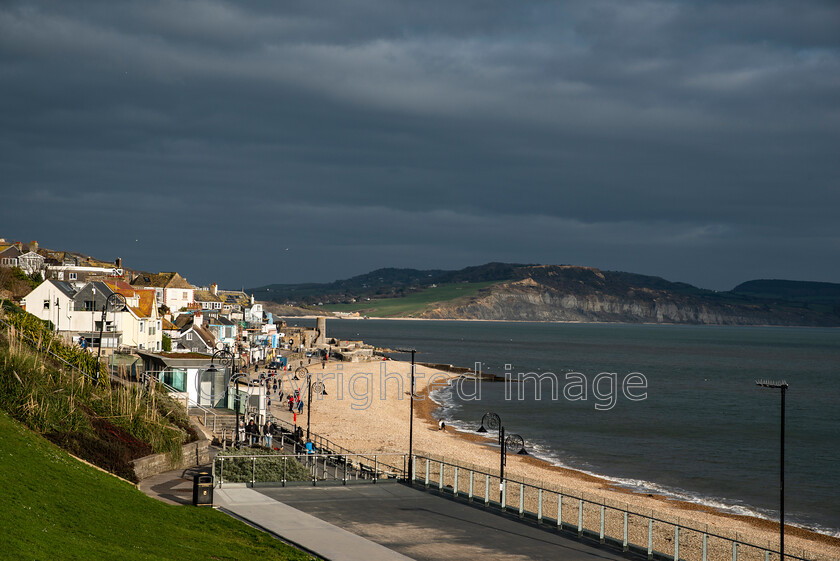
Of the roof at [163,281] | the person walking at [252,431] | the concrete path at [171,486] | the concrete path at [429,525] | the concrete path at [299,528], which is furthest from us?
the roof at [163,281]

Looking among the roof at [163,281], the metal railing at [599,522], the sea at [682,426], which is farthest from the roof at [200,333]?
the metal railing at [599,522]

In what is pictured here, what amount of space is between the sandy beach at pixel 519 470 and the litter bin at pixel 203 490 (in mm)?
11464

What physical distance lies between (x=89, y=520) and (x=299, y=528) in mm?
6836

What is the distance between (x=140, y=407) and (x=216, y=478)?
18.6ft

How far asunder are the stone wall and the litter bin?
3.87 metres

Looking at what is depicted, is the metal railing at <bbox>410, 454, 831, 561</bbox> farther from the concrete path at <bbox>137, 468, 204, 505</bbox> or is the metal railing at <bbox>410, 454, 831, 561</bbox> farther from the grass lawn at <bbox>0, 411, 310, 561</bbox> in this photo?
the grass lawn at <bbox>0, 411, 310, 561</bbox>

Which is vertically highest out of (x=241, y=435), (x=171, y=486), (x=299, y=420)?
(x=171, y=486)

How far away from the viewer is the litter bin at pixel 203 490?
77.3 feet

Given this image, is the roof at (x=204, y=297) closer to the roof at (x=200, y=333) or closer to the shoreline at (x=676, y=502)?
the roof at (x=200, y=333)

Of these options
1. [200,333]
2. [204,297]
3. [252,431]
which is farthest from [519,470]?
[204,297]

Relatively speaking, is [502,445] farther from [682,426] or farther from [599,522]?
[682,426]

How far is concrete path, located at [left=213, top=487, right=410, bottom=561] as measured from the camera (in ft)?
64.6

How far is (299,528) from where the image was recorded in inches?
871

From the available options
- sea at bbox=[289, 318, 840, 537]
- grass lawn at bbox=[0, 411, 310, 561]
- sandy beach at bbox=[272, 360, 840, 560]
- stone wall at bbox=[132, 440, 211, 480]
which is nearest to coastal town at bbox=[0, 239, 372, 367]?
stone wall at bbox=[132, 440, 211, 480]
